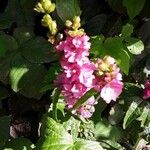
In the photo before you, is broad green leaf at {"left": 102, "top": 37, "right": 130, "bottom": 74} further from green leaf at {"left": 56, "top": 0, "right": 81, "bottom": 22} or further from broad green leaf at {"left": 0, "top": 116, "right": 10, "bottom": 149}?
broad green leaf at {"left": 0, "top": 116, "right": 10, "bottom": 149}

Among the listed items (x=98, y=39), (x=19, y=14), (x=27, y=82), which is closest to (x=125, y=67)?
(x=98, y=39)

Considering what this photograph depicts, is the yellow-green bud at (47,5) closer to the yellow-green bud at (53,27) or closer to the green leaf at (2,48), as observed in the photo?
the yellow-green bud at (53,27)

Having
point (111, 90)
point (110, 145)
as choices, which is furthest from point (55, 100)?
point (110, 145)

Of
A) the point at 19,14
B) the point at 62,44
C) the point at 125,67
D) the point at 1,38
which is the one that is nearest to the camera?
the point at 62,44

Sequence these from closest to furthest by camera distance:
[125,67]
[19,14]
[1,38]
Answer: [125,67]
[1,38]
[19,14]

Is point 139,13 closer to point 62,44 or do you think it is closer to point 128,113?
point 128,113

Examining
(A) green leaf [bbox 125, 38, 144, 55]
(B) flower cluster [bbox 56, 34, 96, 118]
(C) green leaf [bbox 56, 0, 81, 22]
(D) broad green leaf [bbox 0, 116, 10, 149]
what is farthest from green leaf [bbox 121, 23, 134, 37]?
(D) broad green leaf [bbox 0, 116, 10, 149]
